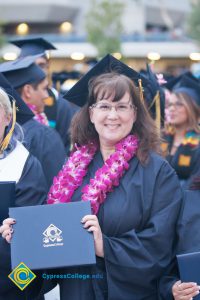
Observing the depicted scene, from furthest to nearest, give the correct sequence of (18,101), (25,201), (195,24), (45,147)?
(195,24), (45,147), (18,101), (25,201)

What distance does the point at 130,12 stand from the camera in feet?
149

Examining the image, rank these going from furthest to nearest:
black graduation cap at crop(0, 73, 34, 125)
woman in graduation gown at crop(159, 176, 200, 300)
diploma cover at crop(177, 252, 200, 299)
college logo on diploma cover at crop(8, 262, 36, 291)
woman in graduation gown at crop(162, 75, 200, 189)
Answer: woman in graduation gown at crop(162, 75, 200, 189) < black graduation cap at crop(0, 73, 34, 125) < woman in graduation gown at crop(159, 176, 200, 300) < college logo on diploma cover at crop(8, 262, 36, 291) < diploma cover at crop(177, 252, 200, 299)

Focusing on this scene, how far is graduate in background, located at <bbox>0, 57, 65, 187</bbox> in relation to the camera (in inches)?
190

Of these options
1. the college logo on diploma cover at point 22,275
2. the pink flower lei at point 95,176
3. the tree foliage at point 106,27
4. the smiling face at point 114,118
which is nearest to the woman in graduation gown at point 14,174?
the pink flower lei at point 95,176

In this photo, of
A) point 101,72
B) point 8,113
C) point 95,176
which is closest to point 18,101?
point 8,113

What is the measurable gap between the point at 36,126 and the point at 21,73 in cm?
58

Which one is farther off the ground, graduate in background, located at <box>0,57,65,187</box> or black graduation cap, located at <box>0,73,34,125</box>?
black graduation cap, located at <box>0,73,34,125</box>

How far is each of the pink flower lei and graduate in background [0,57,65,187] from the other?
3.61 ft

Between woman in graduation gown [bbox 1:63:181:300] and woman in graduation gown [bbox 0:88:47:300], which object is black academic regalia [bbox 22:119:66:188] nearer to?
woman in graduation gown [bbox 0:88:47:300]

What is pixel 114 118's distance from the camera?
3.26 metres

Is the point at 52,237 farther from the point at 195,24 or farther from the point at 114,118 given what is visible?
the point at 195,24

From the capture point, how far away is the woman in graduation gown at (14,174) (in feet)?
11.2

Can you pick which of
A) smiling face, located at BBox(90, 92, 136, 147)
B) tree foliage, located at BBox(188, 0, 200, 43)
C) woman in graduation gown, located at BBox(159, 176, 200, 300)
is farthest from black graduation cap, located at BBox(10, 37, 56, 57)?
tree foliage, located at BBox(188, 0, 200, 43)

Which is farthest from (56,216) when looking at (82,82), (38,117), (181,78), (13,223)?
(181,78)
